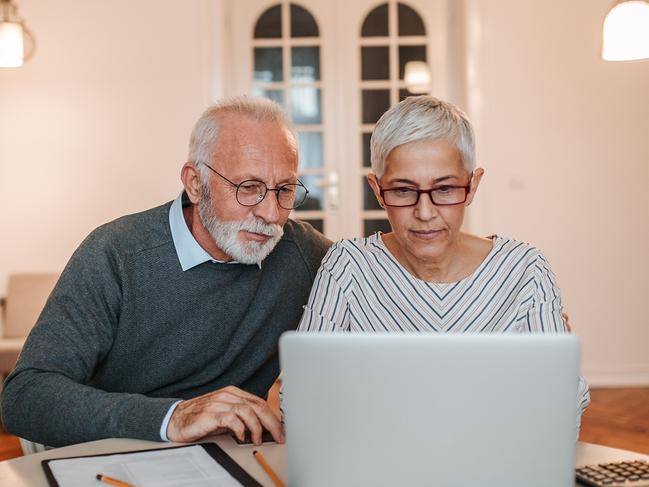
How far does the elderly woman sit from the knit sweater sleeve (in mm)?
437

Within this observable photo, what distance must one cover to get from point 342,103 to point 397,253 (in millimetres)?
3716

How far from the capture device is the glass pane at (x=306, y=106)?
5422 millimetres

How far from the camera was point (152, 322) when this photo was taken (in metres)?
1.84

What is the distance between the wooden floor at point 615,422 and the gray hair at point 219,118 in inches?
86.9

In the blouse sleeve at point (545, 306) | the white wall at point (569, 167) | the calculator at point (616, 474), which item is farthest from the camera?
the white wall at point (569, 167)

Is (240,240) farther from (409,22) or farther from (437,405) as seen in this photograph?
(409,22)

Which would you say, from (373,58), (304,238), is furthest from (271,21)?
(304,238)

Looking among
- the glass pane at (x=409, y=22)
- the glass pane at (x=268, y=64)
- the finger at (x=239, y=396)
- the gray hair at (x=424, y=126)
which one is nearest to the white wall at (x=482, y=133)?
the glass pane at (x=268, y=64)

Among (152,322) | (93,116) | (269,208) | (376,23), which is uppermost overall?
(376,23)

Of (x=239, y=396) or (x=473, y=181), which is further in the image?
(x=473, y=181)

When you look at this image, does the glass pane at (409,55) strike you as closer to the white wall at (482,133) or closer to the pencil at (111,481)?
the white wall at (482,133)

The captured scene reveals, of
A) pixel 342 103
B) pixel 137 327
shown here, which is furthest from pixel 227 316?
pixel 342 103

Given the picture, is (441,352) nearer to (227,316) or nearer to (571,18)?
(227,316)

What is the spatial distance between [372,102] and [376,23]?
20.6 inches
